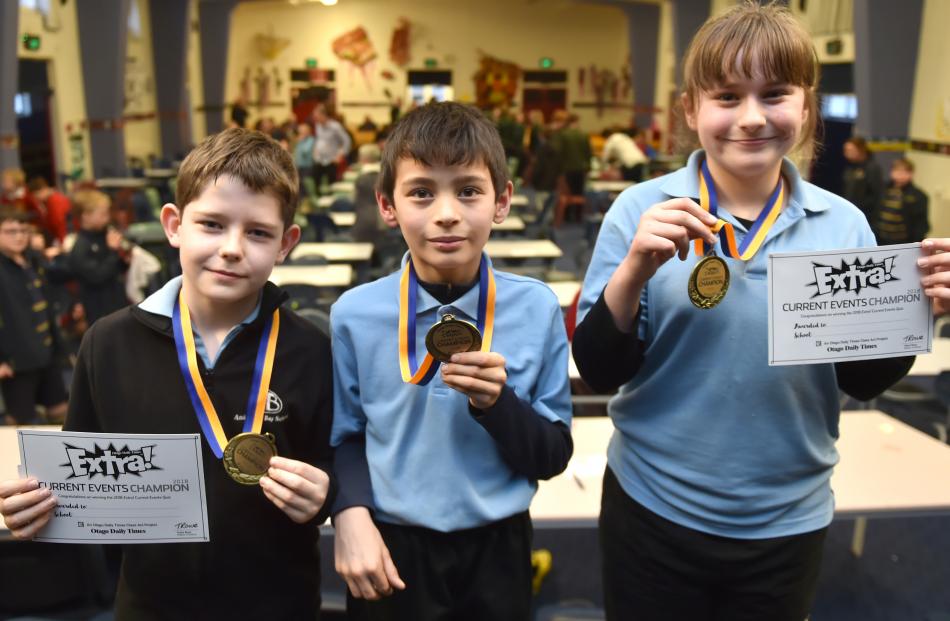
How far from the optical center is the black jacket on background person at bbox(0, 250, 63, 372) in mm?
4332

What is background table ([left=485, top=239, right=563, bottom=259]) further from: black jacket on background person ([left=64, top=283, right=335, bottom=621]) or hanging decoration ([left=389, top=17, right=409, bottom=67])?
hanging decoration ([left=389, top=17, right=409, bottom=67])

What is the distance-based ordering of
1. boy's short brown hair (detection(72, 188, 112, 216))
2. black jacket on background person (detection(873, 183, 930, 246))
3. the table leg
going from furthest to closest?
black jacket on background person (detection(873, 183, 930, 246))
boy's short brown hair (detection(72, 188, 112, 216))
the table leg

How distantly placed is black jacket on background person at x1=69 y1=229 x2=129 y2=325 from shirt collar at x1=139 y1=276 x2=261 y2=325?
435cm

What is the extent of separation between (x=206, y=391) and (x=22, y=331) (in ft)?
11.5

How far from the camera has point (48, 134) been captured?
1318cm

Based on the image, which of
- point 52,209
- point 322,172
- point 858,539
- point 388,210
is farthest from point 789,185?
point 322,172

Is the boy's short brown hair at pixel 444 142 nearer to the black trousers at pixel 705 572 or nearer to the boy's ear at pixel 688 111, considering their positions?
the boy's ear at pixel 688 111

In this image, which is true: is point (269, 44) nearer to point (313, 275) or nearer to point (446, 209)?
point (313, 275)

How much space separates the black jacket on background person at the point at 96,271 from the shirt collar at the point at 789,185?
4.86 m

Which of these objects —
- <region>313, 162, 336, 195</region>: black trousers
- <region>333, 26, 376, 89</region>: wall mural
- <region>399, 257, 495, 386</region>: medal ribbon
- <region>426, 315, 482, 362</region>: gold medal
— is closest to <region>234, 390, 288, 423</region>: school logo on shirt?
<region>399, 257, 495, 386</region>: medal ribbon

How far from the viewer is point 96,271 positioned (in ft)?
17.7

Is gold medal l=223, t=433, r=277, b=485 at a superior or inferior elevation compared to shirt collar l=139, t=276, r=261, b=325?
inferior

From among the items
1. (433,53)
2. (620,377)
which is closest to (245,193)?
(620,377)

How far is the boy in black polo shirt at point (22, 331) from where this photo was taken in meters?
4.32
